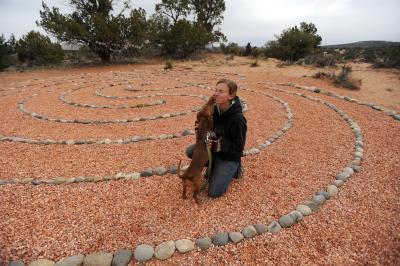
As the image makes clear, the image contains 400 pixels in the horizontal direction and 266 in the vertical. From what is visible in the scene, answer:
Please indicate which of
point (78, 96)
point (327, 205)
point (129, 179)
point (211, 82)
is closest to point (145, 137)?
point (129, 179)

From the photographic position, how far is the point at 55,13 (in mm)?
19172

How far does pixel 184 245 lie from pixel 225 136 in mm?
1569

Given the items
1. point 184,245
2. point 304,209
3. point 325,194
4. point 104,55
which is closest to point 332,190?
point 325,194

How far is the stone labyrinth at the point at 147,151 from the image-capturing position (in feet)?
11.3

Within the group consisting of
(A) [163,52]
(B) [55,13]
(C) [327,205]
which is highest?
(B) [55,13]

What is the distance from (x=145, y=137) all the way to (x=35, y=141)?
2.29 metres

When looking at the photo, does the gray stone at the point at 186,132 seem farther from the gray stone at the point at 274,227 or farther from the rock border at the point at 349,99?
the rock border at the point at 349,99

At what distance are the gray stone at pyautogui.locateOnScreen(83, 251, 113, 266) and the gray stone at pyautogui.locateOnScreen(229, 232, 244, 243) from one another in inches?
53.5

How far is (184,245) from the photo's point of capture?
335 centimetres

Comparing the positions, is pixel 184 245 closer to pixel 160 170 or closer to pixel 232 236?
pixel 232 236

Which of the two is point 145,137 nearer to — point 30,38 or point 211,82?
point 211,82

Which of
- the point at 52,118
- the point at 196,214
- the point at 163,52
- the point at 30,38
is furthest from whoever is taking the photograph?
the point at 163,52

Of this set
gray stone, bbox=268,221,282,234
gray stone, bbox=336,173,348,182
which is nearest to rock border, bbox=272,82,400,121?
gray stone, bbox=336,173,348,182

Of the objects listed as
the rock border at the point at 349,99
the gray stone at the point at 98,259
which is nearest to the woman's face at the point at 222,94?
the gray stone at the point at 98,259
